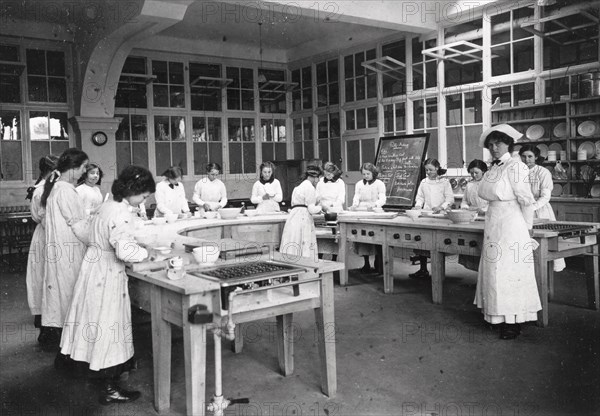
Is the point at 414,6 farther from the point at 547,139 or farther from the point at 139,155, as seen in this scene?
the point at 139,155

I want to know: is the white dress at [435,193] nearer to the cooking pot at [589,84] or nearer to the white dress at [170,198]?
the cooking pot at [589,84]

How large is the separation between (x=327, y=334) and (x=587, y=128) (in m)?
5.98

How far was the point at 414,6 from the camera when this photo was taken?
353 inches

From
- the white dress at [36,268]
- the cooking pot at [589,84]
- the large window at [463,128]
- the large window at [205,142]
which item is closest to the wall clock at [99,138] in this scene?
the large window at [205,142]

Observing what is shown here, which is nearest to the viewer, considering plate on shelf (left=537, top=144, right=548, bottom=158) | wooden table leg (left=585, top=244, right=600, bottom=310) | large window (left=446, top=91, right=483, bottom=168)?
wooden table leg (left=585, top=244, right=600, bottom=310)

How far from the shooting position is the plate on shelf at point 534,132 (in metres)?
7.99

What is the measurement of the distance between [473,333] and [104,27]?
269 inches

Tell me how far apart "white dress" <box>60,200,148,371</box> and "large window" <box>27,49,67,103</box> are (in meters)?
7.79

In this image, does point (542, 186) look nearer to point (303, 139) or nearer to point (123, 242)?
point (123, 242)

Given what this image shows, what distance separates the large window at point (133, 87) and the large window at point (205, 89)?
40.9 inches

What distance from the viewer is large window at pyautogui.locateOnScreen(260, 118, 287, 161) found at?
12.6m

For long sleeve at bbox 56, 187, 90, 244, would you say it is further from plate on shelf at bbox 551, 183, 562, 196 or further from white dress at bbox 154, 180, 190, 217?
plate on shelf at bbox 551, 183, 562, 196

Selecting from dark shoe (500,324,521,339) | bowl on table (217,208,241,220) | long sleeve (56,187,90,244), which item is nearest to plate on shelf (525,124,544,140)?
dark shoe (500,324,521,339)

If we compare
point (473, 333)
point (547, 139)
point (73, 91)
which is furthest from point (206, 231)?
point (73, 91)
